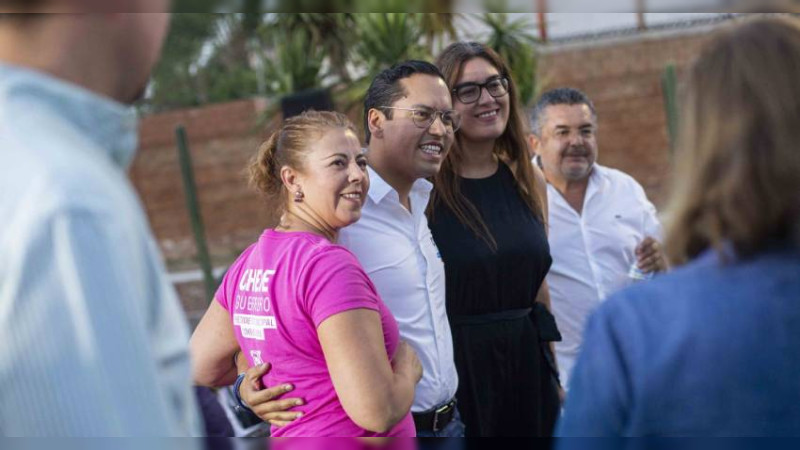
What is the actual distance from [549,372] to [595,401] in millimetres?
2093

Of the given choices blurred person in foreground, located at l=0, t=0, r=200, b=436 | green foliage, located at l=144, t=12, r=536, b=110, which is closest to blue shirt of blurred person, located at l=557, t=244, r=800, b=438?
blurred person in foreground, located at l=0, t=0, r=200, b=436

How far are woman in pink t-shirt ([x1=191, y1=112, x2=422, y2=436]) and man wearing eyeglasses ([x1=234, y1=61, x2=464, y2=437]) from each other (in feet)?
0.79

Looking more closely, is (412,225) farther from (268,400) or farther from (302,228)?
(268,400)

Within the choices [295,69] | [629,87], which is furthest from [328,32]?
[629,87]

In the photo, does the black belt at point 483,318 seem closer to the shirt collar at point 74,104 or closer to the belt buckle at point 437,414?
the belt buckle at point 437,414

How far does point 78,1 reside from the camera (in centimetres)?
87

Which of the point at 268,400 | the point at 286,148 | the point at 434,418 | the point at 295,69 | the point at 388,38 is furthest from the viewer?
the point at 295,69

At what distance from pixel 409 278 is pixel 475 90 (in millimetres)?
867

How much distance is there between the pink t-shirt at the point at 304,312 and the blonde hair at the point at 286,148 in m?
0.26

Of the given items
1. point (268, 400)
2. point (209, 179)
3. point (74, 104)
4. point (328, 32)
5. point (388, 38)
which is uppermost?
point (328, 32)

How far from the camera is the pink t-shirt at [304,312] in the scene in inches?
81.7

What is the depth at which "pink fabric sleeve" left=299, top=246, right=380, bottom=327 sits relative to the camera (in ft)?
6.71

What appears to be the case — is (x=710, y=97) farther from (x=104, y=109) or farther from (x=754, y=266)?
(x=104, y=109)

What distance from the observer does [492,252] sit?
3031 millimetres
